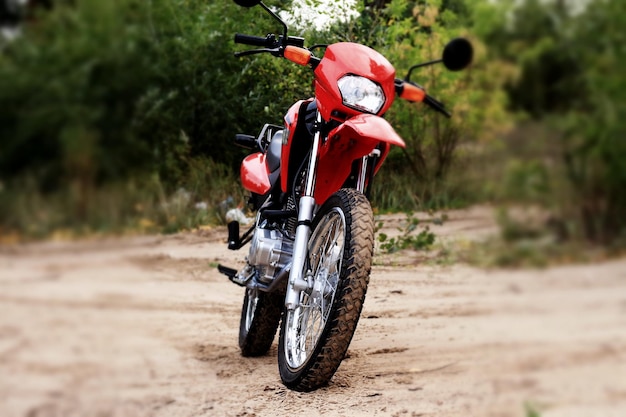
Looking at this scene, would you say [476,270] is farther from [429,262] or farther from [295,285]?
[295,285]

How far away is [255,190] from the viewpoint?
221cm

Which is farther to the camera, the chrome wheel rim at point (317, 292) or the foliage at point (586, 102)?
the chrome wheel rim at point (317, 292)

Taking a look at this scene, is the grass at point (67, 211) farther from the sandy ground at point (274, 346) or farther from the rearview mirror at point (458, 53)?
the rearview mirror at point (458, 53)

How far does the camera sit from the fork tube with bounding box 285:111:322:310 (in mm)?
1737

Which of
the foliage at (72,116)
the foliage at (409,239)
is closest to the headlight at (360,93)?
the foliage at (72,116)

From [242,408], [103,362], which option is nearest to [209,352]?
[242,408]

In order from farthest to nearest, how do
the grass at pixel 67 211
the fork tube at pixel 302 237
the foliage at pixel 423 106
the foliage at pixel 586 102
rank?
the foliage at pixel 423 106 → the fork tube at pixel 302 237 → the foliage at pixel 586 102 → the grass at pixel 67 211

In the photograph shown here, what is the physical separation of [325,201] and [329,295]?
261mm

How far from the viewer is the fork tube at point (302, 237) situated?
1.74 m

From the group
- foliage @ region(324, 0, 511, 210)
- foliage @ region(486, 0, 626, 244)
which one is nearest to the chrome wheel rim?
foliage @ region(486, 0, 626, 244)

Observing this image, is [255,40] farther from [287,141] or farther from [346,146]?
[346,146]

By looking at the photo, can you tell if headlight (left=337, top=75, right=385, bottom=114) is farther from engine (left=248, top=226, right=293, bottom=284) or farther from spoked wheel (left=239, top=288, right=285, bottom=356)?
spoked wheel (left=239, top=288, right=285, bottom=356)

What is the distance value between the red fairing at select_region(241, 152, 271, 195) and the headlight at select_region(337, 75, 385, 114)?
0.52 meters

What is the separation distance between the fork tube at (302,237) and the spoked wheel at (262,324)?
447 mm
